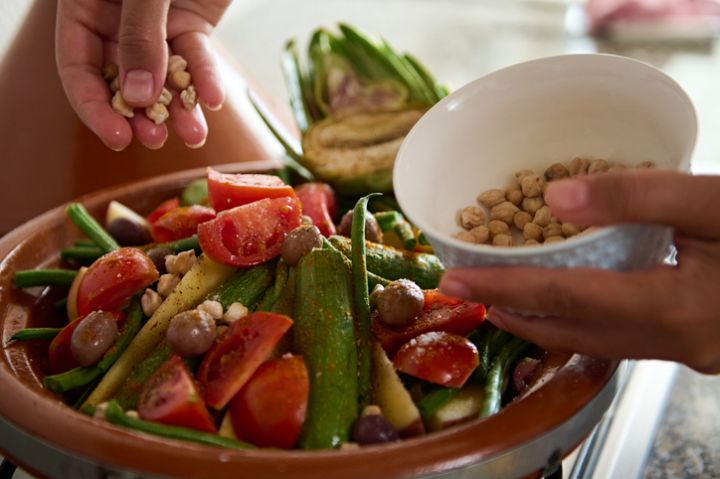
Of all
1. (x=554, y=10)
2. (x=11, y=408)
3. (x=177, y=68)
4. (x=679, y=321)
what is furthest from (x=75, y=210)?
(x=554, y=10)

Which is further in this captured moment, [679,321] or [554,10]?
[554,10]

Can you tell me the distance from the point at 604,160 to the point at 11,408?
2.28 ft

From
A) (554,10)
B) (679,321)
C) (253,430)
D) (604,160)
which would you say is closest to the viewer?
(679,321)

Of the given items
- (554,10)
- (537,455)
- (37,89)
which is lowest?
(554,10)

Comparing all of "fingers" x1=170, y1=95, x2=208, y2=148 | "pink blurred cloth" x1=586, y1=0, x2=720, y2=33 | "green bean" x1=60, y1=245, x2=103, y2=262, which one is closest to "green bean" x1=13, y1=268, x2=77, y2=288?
"green bean" x1=60, y1=245, x2=103, y2=262

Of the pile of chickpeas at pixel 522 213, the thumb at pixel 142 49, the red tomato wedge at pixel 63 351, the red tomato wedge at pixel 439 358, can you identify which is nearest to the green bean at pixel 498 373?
the red tomato wedge at pixel 439 358

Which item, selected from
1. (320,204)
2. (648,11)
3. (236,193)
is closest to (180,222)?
(236,193)

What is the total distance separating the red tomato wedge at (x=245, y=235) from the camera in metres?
0.98

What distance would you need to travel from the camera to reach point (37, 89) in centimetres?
146

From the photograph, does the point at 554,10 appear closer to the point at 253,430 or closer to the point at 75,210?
the point at 75,210

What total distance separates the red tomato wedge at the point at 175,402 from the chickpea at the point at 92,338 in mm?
113

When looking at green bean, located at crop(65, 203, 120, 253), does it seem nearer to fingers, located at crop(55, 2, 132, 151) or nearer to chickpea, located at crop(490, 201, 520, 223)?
fingers, located at crop(55, 2, 132, 151)

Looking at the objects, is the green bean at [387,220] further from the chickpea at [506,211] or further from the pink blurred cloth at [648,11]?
the pink blurred cloth at [648,11]

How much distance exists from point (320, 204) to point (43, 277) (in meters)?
0.42
